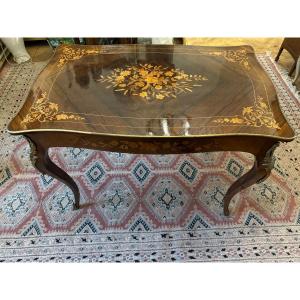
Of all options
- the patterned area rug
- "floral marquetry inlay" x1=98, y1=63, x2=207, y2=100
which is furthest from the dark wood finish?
"floral marquetry inlay" x1=98, y1=63, x2=207, y2=100

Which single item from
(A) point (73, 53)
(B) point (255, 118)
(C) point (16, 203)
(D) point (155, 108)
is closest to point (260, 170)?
(B) point (255, 118)

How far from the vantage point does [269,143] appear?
0.99 meters

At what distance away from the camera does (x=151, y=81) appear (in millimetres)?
1166

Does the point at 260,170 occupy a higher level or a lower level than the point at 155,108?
lower

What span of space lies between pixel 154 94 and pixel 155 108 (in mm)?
84

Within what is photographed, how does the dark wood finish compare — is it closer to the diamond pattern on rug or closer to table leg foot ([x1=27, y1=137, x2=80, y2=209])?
table leg foot ([x1=27, y1=137, x2=80, y2=209])

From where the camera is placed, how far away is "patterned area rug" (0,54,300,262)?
4.13ft

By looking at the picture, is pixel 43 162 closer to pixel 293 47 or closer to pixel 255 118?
pixel 255 118

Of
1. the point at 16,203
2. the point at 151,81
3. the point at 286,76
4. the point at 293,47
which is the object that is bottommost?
the point at 16,203

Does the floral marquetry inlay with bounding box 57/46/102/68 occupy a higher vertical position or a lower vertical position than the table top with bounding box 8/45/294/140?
higher

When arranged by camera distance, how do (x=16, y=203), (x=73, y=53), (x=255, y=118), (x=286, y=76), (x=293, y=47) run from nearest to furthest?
(x=255, y=118) < (x=73, y=53) < (x=16, y=203) < (x=293, y=47) < (x=286, y=76)

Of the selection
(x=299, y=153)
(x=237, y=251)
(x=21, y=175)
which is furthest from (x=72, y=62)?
(x=299, y=153)

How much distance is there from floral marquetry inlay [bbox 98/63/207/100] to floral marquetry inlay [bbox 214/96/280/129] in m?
0.21

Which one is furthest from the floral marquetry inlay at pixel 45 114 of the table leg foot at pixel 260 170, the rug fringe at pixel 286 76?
the rug fringe at pixel 286 76
